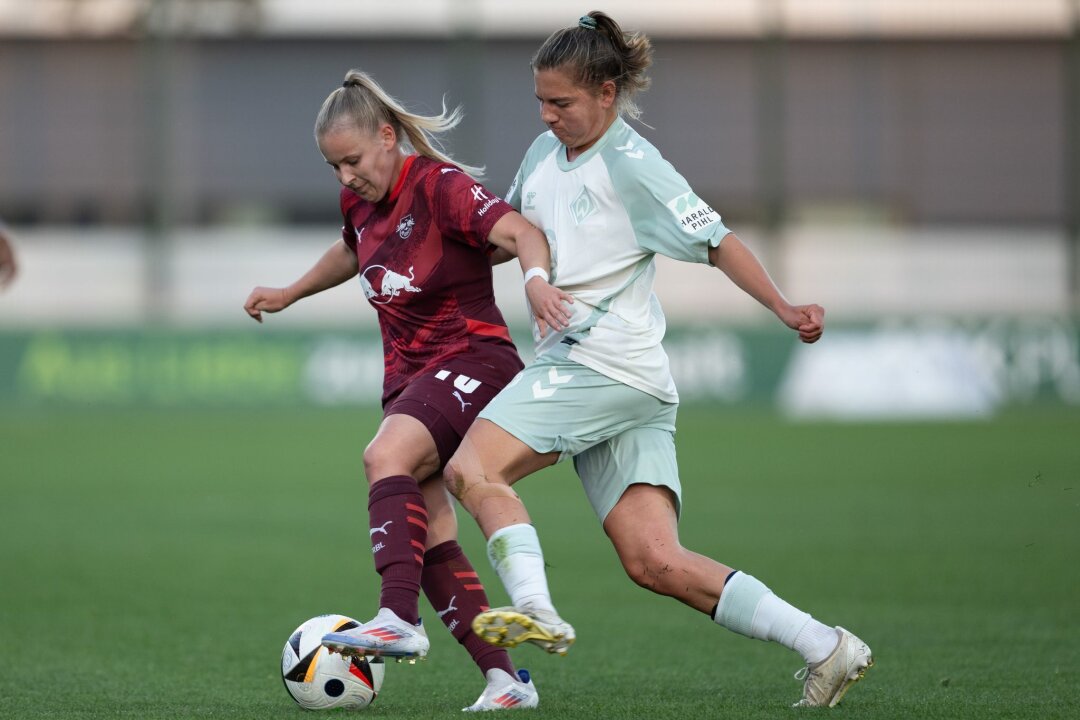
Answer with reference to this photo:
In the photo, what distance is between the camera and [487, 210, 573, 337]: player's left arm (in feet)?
14.5

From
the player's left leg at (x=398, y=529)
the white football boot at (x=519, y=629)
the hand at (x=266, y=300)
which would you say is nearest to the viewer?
the white football boot at (x=519, y=629)

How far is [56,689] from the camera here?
520cm

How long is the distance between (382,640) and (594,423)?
2.97 ft

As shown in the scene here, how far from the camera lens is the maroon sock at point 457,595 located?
4973 millimetres

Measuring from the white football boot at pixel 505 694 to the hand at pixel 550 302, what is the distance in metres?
1.19

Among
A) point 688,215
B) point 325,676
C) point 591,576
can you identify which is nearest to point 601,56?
point 688,215

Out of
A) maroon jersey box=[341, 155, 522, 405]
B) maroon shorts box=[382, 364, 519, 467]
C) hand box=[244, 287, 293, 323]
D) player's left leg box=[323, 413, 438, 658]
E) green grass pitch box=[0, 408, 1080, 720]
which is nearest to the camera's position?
player's left leg box=[323, 413, 438, 658]

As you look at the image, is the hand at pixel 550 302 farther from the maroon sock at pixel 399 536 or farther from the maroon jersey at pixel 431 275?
the maroon sock at pixel 399 536

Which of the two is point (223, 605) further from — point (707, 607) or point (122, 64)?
point (122, 64)

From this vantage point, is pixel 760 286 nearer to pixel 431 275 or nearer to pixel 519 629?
pixel 431 275

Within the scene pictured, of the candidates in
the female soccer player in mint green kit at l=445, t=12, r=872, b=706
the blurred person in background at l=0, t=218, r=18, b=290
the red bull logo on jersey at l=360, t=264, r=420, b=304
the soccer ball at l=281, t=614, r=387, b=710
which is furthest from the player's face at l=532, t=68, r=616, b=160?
the blurred person in background at l=0, t=218, r=18, b=290

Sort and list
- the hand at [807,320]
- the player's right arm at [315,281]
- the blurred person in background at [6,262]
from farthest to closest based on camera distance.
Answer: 1. the blurred person in background at [6,262]
2. the player's right arm at [315,281]
3. the hand at [807,320]

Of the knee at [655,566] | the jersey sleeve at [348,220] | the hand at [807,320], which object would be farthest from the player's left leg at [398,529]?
the hand at [807,320]

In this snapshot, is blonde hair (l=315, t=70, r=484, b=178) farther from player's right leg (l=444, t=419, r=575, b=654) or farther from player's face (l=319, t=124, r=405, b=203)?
player's right leg (l=444, t=419, r=575, b=654)
